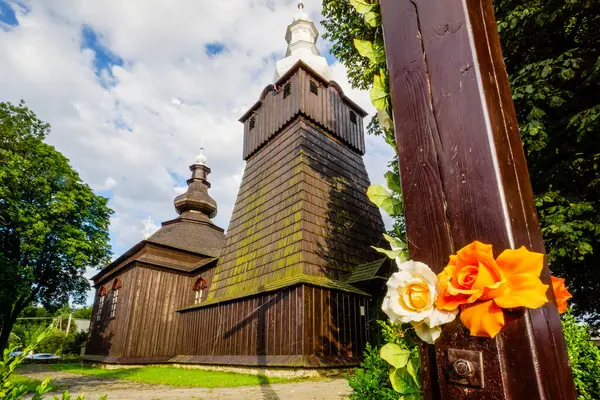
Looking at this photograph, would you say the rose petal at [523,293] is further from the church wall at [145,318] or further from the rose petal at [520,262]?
the church wall at [145,318]

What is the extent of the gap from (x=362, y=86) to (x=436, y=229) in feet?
32.1

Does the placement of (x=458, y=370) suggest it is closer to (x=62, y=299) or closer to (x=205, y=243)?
(x=205, y=243)

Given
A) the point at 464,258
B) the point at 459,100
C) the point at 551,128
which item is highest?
the point at 551,128

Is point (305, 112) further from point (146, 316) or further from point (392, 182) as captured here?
point (392, 182)

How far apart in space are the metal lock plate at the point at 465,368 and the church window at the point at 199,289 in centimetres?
1690

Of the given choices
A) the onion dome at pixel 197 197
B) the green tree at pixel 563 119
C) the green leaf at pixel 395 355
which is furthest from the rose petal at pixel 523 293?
the onion dome at pixel 197 197

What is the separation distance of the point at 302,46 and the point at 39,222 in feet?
63.7

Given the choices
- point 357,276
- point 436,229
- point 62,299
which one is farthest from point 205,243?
point 436,229

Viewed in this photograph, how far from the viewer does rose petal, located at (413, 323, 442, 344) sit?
988 millimetres

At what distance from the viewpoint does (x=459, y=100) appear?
3.82 ft

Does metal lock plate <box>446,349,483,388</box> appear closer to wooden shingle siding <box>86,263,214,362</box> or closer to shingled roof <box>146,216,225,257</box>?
wooden shingle siding <box>86,263,214,362</box>

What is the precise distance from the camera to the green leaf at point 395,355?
1.19 meters

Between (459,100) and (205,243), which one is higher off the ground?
(205,243)

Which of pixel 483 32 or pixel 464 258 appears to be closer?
pixel 464 258
